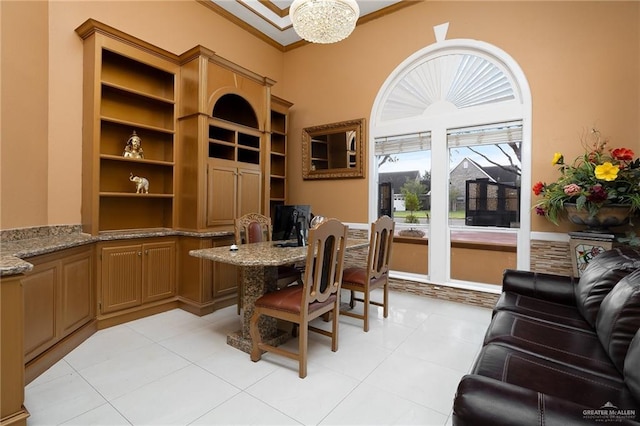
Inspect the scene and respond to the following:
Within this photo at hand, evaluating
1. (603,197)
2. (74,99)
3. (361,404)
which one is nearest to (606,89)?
(603,197)

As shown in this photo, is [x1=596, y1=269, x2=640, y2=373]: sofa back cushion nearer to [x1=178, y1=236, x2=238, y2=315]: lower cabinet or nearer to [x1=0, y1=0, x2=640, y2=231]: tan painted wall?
[x1=0, y1=0, x2=640, y2=231]: tan painted wall

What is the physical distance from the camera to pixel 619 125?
9.52ft

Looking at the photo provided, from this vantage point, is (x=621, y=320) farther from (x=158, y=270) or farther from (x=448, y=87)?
(x=158, y=270)

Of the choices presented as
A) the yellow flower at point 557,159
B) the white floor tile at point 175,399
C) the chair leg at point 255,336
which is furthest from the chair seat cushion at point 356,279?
the yellow flower at point 557,159

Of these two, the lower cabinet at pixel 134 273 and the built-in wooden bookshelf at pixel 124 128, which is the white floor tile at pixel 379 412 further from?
the built-in wooden bookshelf at pixel 124 128

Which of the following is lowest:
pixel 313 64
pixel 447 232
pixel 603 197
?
pixel 447 232

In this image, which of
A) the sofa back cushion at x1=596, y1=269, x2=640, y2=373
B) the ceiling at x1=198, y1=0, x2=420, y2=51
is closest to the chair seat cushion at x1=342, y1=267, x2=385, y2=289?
the sofa back cushion at x1=596, y1=269, x2=640, y2=373

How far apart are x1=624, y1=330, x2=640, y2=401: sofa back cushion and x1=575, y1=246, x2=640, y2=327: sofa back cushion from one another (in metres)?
0.72

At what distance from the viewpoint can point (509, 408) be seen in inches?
35.2

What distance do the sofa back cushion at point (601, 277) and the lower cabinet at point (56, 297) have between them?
350 centimetres

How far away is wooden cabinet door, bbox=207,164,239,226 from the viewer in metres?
3.44

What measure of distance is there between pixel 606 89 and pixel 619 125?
0.38 metres

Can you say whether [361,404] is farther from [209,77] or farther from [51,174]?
[209,77]

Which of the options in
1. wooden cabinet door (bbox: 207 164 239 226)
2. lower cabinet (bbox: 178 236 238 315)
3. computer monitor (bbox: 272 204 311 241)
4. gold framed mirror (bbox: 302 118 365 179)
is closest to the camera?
computer monitor (bbox: 272 204 311 241)
